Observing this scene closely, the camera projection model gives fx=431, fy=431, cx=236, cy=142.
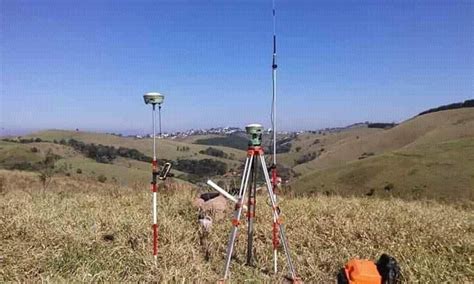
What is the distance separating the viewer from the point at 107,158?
70438 mm

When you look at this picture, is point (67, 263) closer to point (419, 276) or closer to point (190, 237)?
point (190, 237)

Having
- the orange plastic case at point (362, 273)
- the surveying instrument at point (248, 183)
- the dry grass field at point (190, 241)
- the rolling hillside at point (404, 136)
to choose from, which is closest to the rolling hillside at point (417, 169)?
the rolling hillside at point (404, 136)

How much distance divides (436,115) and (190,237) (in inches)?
4416

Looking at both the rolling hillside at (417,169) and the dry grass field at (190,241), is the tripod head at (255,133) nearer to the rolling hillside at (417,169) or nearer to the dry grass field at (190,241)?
the dry grass field at (190,241)

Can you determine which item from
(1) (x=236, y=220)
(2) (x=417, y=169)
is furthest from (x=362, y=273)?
(2) (x=417, y=169)

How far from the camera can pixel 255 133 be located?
16.1ft

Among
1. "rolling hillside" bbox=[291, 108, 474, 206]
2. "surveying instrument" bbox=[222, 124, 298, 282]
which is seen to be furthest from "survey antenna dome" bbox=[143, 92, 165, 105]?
"rolling hillside" bbox=[291, 108, 474, 206]

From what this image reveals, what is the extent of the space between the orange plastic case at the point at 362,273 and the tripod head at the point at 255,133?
1.66 m

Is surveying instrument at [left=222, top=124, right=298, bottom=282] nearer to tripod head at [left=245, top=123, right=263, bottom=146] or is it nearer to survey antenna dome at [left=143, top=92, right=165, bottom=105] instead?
tripod head at [left=245, top=123, right=263, bottom=146]

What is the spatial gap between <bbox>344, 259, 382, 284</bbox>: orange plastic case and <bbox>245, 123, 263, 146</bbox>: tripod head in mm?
1660

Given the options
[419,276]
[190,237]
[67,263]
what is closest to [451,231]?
[419,276]

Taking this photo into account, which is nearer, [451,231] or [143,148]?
[451,231]

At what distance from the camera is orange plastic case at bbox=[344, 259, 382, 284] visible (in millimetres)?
4102

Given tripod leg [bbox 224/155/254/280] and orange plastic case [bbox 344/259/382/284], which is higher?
tripod leg [bbox 224/155/254/280]
